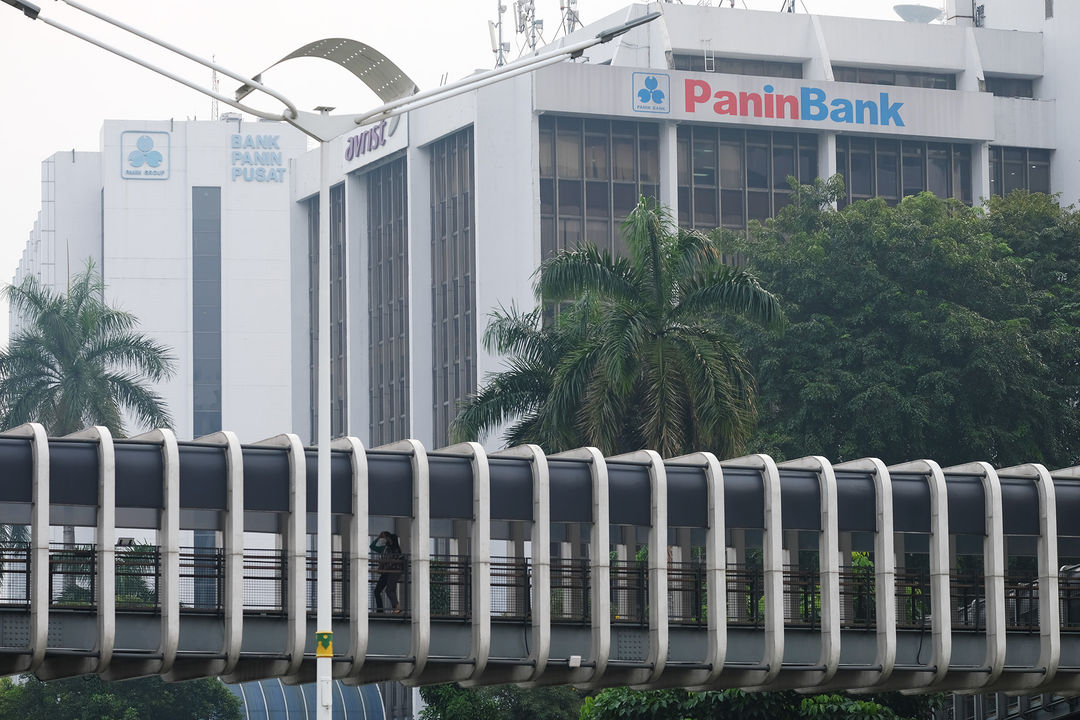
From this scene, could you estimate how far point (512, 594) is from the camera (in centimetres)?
4047

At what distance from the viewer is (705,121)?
81062mm

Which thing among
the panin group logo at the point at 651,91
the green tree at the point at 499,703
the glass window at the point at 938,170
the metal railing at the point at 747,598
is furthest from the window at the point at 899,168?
the metal railing at the point at 747,598

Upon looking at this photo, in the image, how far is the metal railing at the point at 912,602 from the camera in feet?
138

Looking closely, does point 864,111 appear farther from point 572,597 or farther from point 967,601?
point 572,597

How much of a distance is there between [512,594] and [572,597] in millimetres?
1315

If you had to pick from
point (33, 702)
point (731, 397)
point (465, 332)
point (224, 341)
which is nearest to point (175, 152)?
point (224, 341)

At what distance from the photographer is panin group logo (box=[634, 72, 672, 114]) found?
7969 cm

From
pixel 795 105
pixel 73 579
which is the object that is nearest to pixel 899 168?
pixel 795 105

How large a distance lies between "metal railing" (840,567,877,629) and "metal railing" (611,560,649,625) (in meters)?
4.04

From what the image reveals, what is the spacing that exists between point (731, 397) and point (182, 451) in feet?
51.7

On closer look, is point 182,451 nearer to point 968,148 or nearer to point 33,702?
point 33,702

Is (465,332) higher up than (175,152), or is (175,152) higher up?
(175,152)

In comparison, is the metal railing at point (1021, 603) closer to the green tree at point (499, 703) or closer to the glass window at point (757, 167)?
the green tree at point (499, 703)

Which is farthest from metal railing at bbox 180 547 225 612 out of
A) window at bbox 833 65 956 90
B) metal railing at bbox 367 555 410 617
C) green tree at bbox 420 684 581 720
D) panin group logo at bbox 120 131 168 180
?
panin group logo at bbox 120 131 168 180
